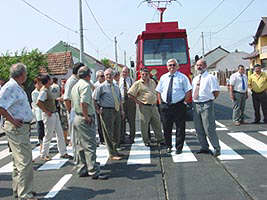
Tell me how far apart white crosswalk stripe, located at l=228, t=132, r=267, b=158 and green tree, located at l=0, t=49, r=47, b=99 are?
14.0 metres

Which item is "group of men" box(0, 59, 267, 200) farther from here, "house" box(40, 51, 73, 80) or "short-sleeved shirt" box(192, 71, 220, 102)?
"house" box(40, 51, 73, 80)

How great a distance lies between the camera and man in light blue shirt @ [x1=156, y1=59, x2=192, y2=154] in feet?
23.1

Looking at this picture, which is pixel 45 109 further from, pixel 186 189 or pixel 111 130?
pixel 186 189

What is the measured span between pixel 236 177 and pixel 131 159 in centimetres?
231

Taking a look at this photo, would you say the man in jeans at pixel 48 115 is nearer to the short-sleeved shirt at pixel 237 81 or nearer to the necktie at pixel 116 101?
the necktie at pixel 116 101

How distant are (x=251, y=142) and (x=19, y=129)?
5655 mm

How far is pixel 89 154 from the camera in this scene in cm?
560

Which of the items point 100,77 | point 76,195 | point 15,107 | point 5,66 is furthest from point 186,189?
point 5,66

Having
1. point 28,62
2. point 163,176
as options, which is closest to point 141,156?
point 163,176

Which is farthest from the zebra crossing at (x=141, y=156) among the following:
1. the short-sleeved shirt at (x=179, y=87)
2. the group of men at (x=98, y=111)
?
the short-sleeved shirt at (x=179, y=87)

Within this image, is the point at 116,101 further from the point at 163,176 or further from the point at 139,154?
the point at 163,176

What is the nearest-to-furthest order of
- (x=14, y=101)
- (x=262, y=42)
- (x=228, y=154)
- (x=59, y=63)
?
1. (x=14, y=101)
2. (x=228, y=154)
3. (x=59, y=63)
4. (x=262, y=42)

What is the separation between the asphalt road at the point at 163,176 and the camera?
4672mm

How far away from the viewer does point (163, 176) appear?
550 centimetres
